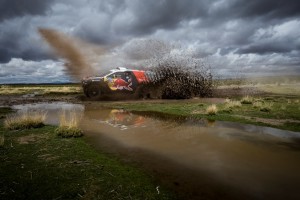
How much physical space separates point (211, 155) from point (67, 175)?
393 centimetres

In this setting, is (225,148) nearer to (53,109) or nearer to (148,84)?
(53,109)

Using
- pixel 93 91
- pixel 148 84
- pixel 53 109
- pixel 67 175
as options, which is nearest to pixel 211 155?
pixel 67 175

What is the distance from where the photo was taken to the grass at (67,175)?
4.85 metres

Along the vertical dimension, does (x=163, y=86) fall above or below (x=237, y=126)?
above

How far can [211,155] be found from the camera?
7.18 meters

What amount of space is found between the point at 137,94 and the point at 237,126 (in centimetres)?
1521

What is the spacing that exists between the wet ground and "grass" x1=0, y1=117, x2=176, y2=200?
Result: 0.51 meters

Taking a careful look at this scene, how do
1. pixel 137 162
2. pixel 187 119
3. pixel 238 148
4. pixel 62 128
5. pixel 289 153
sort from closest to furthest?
pixel 137 162 < pixel 289 153 < pixel 238 148 < pixel 62 128 < pixel 187 119

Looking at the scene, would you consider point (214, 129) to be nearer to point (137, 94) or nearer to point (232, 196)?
point (232, 196)

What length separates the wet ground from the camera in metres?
5.19

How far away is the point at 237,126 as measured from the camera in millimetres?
11039

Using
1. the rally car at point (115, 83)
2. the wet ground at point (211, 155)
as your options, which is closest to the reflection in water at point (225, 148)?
the wet ground at point (211, 155)

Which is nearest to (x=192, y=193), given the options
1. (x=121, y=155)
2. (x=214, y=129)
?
(x=121, y=155)

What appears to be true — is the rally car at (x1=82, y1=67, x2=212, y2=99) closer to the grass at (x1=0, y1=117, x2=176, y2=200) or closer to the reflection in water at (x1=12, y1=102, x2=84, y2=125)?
the reflection in water at (x1=12, y1=102, x2=84, y2=125)
